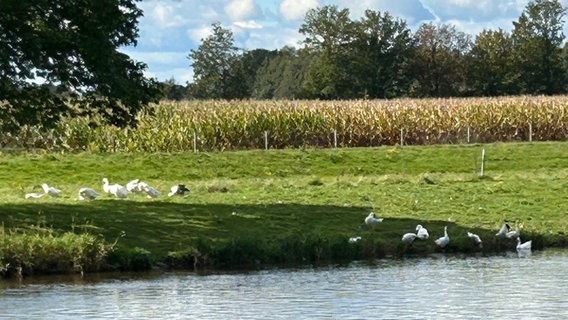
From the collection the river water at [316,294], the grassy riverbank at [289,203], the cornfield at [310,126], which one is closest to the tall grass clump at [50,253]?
the river water at [316,294]

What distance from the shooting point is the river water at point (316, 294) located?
22891 millimetres

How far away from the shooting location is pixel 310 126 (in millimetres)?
65500

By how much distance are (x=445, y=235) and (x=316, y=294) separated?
8.72m

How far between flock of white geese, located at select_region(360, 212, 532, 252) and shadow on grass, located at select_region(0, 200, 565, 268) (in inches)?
5.8

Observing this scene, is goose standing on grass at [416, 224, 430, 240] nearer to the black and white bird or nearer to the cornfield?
the black and white bird

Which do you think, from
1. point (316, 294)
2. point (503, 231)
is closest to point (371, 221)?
point (503, 231)

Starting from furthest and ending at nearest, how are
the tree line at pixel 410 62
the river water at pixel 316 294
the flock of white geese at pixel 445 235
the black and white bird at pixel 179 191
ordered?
1. the tree line at pixel 410 62
2. the black and white bird at pixel 179 191
3. the flock of white geese at pixel 445 235
4. the river water at pixel 316 294

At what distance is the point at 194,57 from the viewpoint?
117m

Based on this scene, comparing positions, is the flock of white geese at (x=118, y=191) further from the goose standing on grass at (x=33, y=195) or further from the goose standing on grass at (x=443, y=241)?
the goose standing on grass at (x=443, y=241)

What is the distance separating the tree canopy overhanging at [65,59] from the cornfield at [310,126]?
20.3m

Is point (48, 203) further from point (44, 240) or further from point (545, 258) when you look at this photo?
point (545, 258)

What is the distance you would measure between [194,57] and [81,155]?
6451cm

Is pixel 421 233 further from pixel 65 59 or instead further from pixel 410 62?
pixel 410 62

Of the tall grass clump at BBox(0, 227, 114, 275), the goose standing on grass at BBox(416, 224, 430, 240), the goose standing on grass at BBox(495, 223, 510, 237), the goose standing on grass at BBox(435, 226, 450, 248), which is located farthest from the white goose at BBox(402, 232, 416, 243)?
the tall grass clump at BBox(0, 227, 114, 275)
